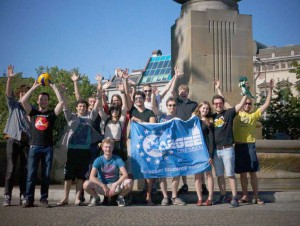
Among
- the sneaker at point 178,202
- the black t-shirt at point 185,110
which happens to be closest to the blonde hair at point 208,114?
the black t-shirt at point 185,110

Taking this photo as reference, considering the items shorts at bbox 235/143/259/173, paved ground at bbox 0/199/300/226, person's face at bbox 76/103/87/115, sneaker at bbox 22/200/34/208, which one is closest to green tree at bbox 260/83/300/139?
Result: shorts at bbox 235/143/259/173

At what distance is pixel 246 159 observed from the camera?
6.91 metres

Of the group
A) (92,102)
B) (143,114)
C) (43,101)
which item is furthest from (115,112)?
(43,101)

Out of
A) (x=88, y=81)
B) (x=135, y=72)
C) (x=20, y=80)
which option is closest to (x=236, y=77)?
(x=20, y=80)

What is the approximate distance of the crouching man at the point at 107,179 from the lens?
6.48 m

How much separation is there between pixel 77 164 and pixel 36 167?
0.72m

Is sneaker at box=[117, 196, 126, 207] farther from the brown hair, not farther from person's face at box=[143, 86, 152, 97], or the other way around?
person's face at box=[143, 86, 152, 97]

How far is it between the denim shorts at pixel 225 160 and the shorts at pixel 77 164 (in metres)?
2.43

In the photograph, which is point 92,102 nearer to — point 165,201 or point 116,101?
point 116,101

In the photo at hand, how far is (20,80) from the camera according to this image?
44656 millimetres

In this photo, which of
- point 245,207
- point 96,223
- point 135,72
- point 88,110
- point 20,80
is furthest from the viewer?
point 135,72

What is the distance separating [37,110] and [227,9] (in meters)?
6.86

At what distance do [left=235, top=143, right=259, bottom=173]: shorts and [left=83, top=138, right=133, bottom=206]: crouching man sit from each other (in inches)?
81.4

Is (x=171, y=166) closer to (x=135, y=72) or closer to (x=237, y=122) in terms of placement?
(x=237, y=122)
